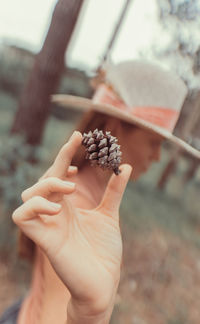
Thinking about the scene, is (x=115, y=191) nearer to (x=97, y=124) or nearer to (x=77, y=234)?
(x=77, y=234)

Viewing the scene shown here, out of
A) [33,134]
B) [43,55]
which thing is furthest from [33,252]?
[43,55]

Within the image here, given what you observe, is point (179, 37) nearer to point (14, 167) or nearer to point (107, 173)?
point (107, 173)

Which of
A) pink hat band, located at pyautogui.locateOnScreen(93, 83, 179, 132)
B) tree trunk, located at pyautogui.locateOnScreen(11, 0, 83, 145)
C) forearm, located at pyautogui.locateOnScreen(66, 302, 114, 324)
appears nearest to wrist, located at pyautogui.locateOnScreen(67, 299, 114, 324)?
forearm, located at pyautogui.locateOnScreen(66, 302, 114, 324)

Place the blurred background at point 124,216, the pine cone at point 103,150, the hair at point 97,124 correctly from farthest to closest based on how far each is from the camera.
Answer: the blurred background at point 124,216, the hair at point 97,124, the pine cone at point 103,150

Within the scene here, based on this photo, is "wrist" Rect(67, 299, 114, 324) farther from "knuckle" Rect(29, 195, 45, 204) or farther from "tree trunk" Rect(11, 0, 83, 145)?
"tree trunk" Rect(11, 0, 83, 145)

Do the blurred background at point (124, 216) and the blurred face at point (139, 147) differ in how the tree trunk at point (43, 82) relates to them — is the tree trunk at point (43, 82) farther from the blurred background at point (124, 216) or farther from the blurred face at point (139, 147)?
the blurred face at point (139, 147)

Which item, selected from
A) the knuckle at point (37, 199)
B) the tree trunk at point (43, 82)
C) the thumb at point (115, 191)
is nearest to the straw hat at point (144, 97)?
the thumb at point (115, 191)
